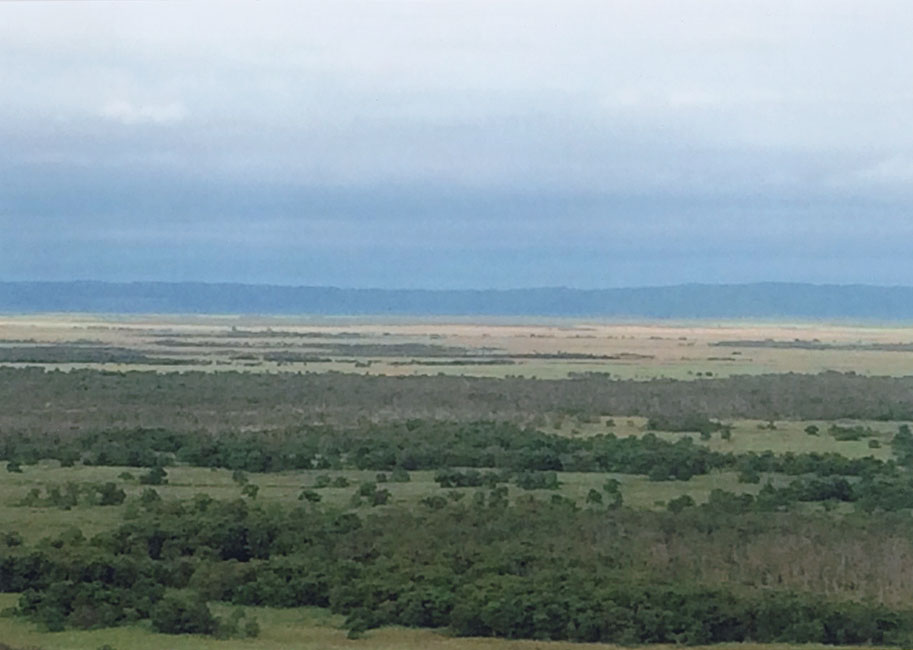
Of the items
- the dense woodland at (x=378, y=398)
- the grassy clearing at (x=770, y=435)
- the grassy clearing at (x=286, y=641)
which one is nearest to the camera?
the grassy clearing at (x=286, y=641)

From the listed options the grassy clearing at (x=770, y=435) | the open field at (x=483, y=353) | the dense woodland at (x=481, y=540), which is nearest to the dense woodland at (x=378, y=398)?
the grassy clearing at (x=770, y=435)

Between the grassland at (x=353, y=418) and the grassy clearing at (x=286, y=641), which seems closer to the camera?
the grassy clearing at (x=286, y=641)

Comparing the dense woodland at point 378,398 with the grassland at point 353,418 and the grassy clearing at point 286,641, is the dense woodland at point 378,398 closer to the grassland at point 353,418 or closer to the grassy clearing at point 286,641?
the grassland at point 353,418

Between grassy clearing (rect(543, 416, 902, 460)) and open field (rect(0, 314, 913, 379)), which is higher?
open field (rect(0, 314, 913, 379))

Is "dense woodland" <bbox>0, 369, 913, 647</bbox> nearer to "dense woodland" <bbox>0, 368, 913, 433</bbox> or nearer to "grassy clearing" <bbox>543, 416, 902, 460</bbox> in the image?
"grassy clearing" <bbox>543, 416, 902, 460</bbox>

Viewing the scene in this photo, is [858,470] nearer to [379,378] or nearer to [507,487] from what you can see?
[507,487]

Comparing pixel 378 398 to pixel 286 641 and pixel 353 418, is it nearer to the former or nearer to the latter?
pixel 353 418

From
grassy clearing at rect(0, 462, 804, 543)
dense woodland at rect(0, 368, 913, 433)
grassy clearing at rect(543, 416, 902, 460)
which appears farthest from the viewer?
dense woodland at rect(0, 368, 913, 433)

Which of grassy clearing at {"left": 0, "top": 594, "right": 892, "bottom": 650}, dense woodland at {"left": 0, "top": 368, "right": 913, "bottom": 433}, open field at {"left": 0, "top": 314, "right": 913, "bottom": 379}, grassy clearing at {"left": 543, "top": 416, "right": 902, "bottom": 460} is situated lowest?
grassy clearing at {"left": 0, "top": 594, "right": 892, "bottom": 650}

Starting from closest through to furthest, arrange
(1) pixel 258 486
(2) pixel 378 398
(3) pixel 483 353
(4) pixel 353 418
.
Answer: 1. (1) pixel 258 486
2. (4) pixel 353 418
3. (2) pixel 378 398
4. (3) pixel 483 353

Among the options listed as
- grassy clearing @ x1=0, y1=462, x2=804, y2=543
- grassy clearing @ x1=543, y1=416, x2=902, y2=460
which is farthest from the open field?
grassy clearing @ x1=0, y1=462, x2=804, y2=543

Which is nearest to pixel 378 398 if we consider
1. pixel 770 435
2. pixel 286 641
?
pixel 770 435
